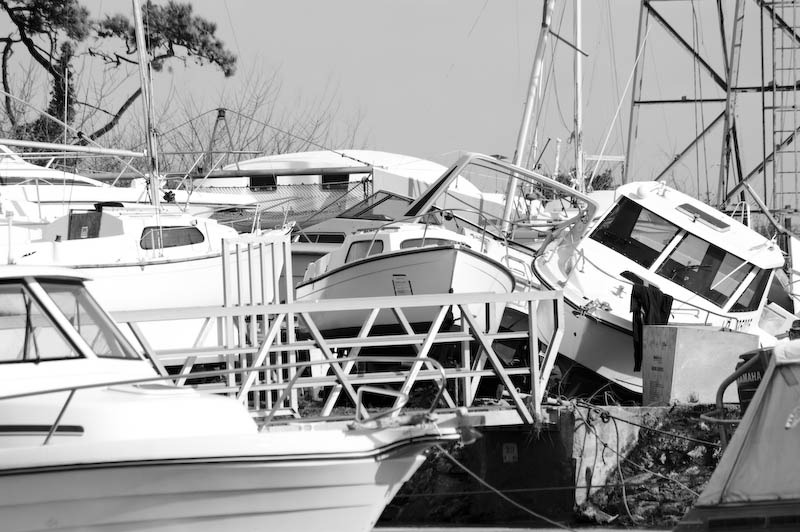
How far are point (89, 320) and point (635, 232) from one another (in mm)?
9967

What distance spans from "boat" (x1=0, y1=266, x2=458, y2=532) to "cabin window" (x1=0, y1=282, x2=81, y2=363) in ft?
0.06

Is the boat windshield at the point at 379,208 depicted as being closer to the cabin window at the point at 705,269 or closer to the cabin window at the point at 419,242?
the cabin window at the point at 419,242

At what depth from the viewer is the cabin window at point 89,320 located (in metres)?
7.92

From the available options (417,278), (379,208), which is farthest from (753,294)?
(379,208)

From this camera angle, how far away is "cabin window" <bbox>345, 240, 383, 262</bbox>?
15430 millimetres

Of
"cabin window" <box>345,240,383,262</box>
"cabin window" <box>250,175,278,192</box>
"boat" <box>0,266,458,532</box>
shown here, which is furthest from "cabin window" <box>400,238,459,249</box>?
"cabin window" <box>250,175,278,192</box>

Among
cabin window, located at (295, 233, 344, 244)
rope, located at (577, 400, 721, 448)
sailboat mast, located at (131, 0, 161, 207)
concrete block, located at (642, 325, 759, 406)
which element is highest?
sailboat mast, located at (131, 0, 161, 207)

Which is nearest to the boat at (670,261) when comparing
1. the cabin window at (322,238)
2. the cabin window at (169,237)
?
the cabin window at (169,237)

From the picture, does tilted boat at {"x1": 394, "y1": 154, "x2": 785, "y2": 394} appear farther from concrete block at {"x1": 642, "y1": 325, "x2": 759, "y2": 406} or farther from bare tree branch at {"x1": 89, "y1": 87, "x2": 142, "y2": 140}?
bare tree branch at {"x1": 89, "y1": 87, "x2": 142, "y2": 140}

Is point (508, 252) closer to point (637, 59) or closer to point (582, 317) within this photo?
point (582, 317)

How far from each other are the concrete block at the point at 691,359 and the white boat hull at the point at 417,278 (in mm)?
2276

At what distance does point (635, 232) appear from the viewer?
633 inches

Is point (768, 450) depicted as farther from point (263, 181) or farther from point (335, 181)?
point (263, 181)

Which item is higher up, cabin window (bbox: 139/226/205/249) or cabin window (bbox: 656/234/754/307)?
cabin window (bbox: 139/226/205/249)
